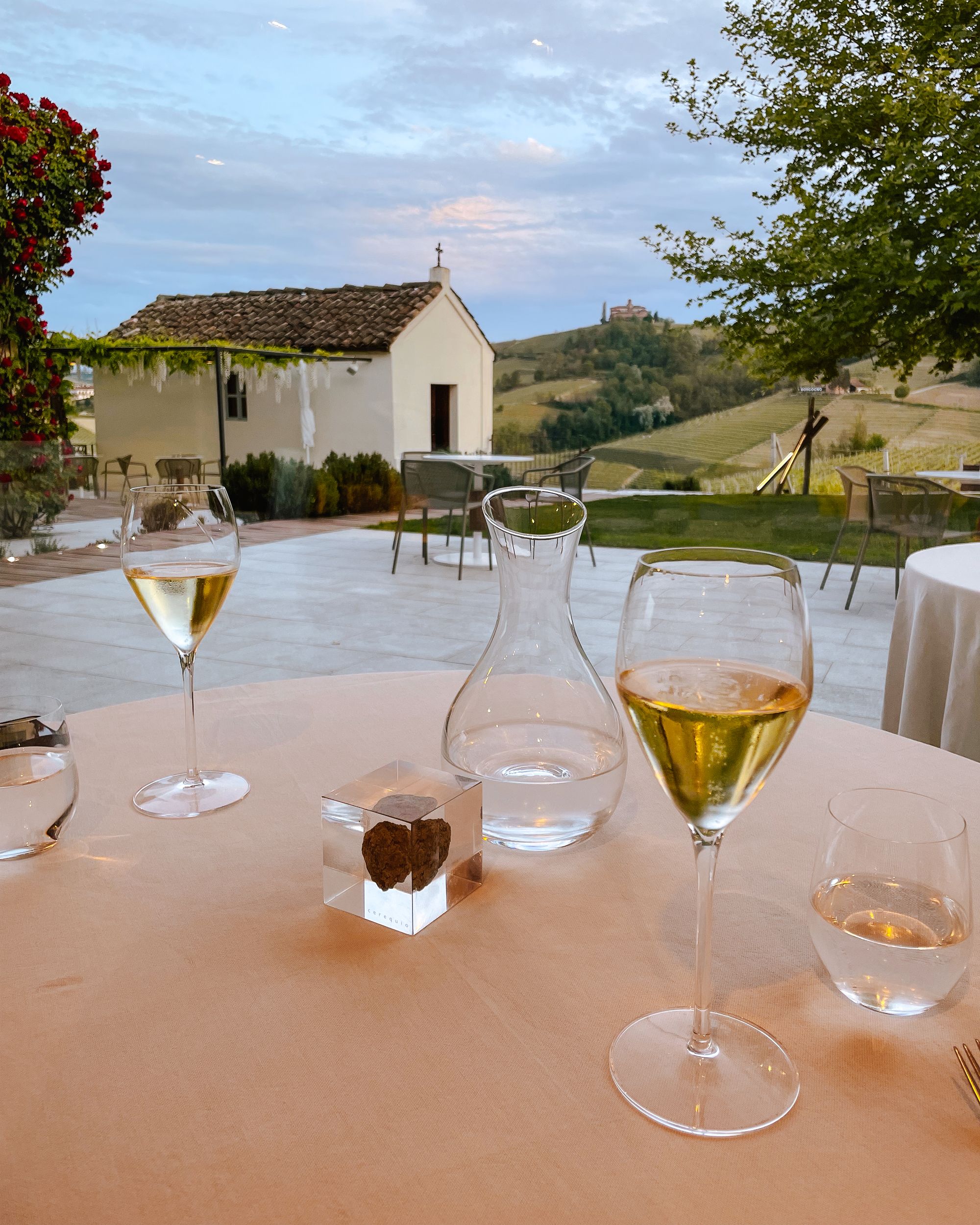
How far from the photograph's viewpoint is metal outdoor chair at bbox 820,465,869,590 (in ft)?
14.5

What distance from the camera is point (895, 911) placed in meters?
0.49

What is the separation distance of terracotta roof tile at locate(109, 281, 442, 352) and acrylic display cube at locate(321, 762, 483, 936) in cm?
530

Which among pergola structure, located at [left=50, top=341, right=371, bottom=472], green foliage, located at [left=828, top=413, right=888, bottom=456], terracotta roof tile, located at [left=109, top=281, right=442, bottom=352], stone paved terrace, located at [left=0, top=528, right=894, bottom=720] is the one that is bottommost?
stone paved terrace, located at [left=0, top=528, right=894, bottom=720]

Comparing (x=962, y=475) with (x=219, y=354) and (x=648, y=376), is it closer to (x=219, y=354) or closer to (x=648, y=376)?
(x=648, y=376)

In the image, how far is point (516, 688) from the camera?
672 millimetres

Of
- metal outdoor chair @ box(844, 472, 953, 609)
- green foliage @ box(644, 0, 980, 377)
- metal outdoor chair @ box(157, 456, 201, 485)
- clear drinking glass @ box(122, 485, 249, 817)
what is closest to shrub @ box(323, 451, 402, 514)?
→ metal outdoor chair @ box(157, 456, 201, 485)

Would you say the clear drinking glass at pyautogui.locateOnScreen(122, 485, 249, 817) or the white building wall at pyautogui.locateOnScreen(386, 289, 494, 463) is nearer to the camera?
the clear drinking glass at pyautogui.locateOnScreen(122, 485, 249, 817)

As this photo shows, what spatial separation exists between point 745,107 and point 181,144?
298 cm

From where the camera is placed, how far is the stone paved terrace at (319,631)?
153 inches

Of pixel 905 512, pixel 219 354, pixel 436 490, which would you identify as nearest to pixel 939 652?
pixel 905 512

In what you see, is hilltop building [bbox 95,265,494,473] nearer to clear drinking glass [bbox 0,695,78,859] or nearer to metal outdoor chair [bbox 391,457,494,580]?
metal outdoor chair [bbox 391,457,494,580]

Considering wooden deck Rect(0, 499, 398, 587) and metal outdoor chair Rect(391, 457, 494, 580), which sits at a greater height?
metal outdoor chair Rect(391, 457, 494, 580)

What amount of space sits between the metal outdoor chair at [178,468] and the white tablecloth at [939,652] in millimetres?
4459

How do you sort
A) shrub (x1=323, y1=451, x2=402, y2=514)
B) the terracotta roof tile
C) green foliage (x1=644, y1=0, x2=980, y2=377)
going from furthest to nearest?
shrub (x1=323, y1=451, x2=402, y2=514), the terracotta roof tile, green foliage (x1=644, y1=0, x2=980, y2=377)
